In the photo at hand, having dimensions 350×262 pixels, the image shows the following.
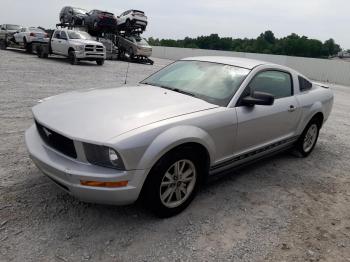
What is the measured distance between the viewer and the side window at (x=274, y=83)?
4.35 m

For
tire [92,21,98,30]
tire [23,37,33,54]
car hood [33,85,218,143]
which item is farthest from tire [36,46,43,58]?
car hood [33,85,218,143]

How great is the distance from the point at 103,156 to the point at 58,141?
541mm

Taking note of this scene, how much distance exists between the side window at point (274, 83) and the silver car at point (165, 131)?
0.05ft

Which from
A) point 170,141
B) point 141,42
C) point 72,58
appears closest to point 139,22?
point 141,42

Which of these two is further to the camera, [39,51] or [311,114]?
[39,51]

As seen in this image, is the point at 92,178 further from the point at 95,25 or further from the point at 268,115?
the point at 95,25

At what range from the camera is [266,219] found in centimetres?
363

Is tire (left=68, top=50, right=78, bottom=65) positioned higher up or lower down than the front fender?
lower down

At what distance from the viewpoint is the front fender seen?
2.99 metres

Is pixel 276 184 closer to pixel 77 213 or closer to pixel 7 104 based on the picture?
pixel 77 213

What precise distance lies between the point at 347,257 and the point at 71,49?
729 inches

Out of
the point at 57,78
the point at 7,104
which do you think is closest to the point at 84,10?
the point at 57,78

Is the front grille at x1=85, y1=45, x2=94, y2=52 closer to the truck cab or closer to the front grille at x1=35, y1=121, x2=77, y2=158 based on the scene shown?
the truck cab

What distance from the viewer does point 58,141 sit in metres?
3.18
